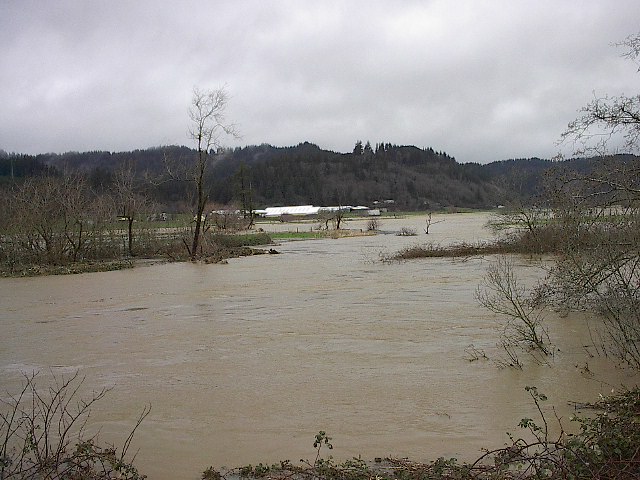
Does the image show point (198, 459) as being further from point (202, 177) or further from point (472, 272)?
point (202, 177)

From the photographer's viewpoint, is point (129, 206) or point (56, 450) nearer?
point (56, 450)

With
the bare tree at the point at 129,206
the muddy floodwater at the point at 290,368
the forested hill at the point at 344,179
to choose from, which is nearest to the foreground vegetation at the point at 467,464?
the muddy floodwater at the point at 290,368

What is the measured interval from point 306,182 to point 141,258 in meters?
123

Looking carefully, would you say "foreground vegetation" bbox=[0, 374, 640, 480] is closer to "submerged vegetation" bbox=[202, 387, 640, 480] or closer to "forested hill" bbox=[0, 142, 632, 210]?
"submerged vegetation" bbox=[202, 387, 640, 480]

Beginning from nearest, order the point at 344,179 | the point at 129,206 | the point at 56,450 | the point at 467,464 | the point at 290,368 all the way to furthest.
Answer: the point at 467,464, the point at 56,450, the point at 290,368, the point at 129,206, the point at 344,179

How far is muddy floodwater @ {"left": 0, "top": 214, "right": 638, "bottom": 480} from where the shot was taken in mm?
8016

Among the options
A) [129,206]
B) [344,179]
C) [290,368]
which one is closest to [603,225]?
[290,368]

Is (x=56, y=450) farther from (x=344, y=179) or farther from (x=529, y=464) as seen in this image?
(x=344, y=179)

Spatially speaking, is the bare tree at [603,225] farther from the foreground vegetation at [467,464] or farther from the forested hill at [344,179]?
the forested hill at [344,179]

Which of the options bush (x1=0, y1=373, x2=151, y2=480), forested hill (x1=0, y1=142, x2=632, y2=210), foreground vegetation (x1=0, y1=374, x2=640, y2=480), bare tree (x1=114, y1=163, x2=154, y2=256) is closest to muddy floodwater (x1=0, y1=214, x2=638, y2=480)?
bush (x1=0, y1=373, x2=151, y2=480)

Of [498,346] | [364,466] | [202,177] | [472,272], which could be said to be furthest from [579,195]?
[202,177]

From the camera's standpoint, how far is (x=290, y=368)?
11.6 meters

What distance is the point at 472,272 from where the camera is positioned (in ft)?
89.2

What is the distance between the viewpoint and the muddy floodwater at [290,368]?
26.3 feet
